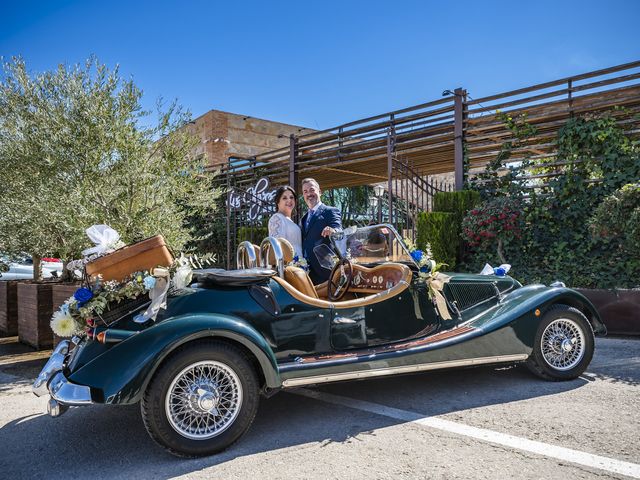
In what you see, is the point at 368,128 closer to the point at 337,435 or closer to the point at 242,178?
the point at 242,178

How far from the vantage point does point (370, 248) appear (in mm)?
4344

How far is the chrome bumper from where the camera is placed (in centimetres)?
268

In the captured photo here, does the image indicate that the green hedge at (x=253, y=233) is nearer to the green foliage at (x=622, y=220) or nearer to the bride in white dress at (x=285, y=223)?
the bride in white dress at (x=285, y=223)

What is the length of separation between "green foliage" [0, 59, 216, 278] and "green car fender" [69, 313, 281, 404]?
351 centimetres

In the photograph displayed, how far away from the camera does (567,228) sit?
25.6ft

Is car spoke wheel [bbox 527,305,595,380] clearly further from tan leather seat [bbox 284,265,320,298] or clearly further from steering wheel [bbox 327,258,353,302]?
tan leather seat [bbox 284,265,320,298]

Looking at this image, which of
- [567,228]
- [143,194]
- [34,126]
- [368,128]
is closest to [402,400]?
[143,194]

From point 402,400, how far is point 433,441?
2.70 ft

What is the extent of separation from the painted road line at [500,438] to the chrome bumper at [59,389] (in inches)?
72.9

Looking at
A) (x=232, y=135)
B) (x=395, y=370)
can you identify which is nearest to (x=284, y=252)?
(x=395, y=370)

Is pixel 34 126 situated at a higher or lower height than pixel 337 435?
higher

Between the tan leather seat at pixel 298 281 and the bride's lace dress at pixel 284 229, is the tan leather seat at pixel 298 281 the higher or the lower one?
the lower one

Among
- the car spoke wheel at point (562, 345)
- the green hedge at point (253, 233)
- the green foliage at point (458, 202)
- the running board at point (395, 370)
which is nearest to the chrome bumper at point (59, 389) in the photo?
the running board at point (395, 370)

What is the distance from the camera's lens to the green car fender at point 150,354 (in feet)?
8.74
